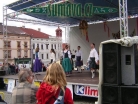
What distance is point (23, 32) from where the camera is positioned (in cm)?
5219

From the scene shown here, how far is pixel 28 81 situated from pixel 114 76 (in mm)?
1885

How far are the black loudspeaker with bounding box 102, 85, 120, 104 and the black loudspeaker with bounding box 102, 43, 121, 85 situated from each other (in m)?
0.10

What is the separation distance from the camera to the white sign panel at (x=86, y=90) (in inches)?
242

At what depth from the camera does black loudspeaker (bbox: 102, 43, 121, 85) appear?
4.25 meters

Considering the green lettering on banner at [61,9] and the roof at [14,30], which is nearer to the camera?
the green lettering on banner at [61,9]

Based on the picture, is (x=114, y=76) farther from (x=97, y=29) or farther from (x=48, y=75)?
(x=97, y=29)

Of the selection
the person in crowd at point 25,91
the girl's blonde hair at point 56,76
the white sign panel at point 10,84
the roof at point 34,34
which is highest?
the roof at point 34,34

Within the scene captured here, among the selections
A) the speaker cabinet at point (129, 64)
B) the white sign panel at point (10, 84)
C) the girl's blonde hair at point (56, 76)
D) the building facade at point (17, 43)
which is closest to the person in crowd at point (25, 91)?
the girl's blonde hair at point (56, 76)

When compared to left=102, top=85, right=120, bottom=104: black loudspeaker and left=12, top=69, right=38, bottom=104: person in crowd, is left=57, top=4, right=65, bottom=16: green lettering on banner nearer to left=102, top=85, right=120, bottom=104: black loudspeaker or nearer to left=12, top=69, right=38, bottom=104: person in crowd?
left=102, top=85, right=120, bottom=104: black loudspeaker

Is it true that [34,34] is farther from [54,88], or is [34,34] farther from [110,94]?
[54,88]

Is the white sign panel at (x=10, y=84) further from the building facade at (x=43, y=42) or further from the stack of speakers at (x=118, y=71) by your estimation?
the building facade at (x=43, y=42)

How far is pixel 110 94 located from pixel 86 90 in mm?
2139

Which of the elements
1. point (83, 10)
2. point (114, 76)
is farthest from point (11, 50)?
point (114, 76)

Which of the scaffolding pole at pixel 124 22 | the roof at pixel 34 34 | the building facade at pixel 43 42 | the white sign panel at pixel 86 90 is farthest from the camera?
the roof at pixel 34 34
